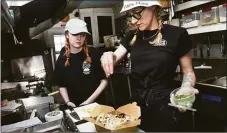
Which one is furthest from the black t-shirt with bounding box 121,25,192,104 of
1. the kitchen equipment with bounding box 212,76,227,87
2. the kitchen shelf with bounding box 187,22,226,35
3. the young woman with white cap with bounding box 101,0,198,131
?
the kitchen equipment with bounding box 212,76,227,87

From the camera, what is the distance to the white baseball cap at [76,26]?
1.22 m

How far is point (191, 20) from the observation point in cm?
197

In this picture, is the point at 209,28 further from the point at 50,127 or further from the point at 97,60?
the point at 50,127

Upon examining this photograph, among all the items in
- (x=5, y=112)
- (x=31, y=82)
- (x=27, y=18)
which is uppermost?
(x=27, y=18)

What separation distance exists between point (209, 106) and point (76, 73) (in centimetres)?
130

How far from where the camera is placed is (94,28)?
1338 millimetres

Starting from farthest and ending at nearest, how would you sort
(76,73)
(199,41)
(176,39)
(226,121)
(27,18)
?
(199,41) < (226,121) < (27,18) < (76,73) < (176,39)

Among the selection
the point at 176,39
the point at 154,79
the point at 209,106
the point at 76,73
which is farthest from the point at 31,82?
the point at 209,106

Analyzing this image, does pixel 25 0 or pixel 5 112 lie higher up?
pixel 25 0

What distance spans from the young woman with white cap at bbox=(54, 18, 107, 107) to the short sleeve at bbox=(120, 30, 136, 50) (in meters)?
0.23

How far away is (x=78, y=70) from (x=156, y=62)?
0.52m

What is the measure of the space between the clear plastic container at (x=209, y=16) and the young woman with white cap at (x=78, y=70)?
1.08 m

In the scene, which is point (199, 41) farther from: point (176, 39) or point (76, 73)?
point (76, 73)

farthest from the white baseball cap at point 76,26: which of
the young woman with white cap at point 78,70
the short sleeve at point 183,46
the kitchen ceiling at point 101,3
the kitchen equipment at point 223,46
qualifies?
the kitchen equipment at point 223,46
